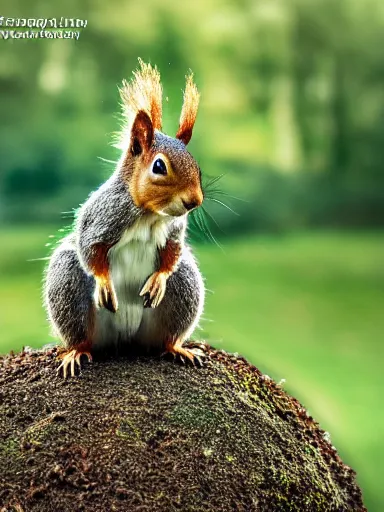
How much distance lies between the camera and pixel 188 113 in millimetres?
2199

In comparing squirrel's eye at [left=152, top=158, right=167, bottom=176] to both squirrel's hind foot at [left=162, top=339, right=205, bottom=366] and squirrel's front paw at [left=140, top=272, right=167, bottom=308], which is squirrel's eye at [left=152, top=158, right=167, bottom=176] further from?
squirrel's hind foot at [left=162, top=339, right=205, bottom=366]

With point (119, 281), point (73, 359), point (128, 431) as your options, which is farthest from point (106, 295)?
point (128, 431)

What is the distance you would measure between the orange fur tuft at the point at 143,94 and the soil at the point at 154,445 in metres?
0.69

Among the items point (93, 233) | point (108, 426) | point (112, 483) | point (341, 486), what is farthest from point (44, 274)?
point (341, 486)

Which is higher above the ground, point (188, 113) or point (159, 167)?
point (188, 113)

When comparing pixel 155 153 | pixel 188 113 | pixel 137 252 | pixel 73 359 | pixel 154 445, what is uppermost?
pixel 188 113

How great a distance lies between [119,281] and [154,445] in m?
0.44

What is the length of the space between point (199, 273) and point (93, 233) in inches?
15.4

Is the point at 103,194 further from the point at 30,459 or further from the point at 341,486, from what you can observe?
the point at 341,486

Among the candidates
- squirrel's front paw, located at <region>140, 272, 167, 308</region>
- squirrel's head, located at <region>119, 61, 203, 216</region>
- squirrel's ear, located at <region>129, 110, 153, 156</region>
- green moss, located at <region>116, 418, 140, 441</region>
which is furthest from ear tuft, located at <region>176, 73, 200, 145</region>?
green moss, located at <region>116, 418, 140, 441</region>

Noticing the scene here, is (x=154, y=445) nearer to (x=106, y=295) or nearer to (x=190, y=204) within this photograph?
(x=106, y=295)

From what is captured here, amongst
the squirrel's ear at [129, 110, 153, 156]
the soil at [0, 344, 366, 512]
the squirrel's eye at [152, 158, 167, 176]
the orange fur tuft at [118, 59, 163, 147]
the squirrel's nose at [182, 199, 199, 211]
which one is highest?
the orange fur tuft at [118, 59, 163, 147]

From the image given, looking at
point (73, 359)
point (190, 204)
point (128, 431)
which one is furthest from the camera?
point (73, 359)

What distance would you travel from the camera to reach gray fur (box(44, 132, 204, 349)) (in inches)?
84.1
